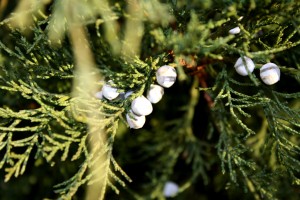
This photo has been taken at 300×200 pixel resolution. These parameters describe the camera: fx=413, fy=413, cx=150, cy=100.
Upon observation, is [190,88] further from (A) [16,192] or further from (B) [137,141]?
(A) [16,192]

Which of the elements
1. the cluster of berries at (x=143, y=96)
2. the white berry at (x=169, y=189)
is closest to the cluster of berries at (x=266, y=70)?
the cluster of berries at (x=143, y=96)

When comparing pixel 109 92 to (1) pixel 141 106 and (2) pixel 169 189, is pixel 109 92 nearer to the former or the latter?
(1) pixel 141 106

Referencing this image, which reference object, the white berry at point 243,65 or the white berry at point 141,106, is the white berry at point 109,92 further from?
the white berry at point 243,65

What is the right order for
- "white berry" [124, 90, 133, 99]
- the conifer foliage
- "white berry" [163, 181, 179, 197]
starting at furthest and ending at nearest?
1. "white berry" [163, 181, 179, 197]
2. "white berry" [124, 90, 133, 99]
3. the conifer foliage

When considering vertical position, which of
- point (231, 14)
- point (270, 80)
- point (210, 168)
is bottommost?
point (210, 168)

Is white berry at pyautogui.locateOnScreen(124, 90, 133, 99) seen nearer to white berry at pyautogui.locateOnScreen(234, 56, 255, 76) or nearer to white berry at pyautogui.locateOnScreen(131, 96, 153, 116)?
white berry at pyautogui.locateOnScreen(131, 96, 153, 116)

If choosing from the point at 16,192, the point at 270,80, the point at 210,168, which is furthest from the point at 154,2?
the point at 16,192

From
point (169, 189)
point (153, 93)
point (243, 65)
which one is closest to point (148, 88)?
point (153, 93)

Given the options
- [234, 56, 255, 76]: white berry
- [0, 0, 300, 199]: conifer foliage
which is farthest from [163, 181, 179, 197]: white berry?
[234, 56, 255, 76]: white berry
